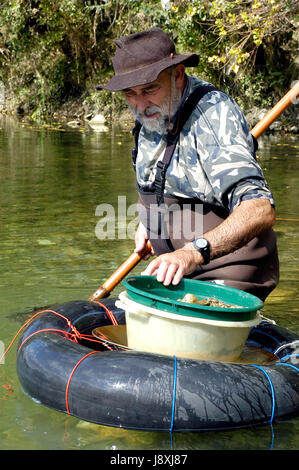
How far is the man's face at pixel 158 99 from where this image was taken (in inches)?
139

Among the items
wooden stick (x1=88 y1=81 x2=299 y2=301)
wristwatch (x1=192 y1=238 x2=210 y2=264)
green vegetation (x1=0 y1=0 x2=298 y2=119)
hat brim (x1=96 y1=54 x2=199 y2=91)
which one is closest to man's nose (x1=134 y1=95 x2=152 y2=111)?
hat brim (x1=96 y1=54 x2=199 y2=91)

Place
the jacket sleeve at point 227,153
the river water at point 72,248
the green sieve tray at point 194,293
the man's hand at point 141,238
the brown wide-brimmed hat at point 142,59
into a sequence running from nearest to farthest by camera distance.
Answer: the green sieve tray at point 194,293 < the river water at point 72,248 < the jacket sleeve at point 227,153 < the brown wide-brimmed hat at point 142,59 < the man's hand at point 141,238

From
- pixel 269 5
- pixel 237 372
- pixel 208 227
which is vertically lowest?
pixel 237 372

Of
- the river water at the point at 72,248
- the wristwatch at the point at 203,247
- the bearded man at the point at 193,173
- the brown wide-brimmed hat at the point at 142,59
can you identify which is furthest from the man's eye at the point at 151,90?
the river water at the point at 72,248

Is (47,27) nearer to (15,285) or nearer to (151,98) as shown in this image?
(15,285)

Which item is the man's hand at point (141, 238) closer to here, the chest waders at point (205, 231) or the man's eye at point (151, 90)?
the chest waders at point (205, 231)

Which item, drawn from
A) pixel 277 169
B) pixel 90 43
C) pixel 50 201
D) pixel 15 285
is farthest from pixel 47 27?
pixel 15 285

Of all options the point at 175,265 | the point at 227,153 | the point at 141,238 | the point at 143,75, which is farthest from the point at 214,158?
the point at 141,238

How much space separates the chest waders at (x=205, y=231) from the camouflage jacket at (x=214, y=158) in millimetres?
47

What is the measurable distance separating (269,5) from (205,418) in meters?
13.6

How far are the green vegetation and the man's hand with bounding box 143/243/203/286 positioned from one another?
12.1 metres

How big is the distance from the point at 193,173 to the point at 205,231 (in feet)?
1.08

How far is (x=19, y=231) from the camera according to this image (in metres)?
7.54

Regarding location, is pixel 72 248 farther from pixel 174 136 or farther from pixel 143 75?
pixel 143 75
